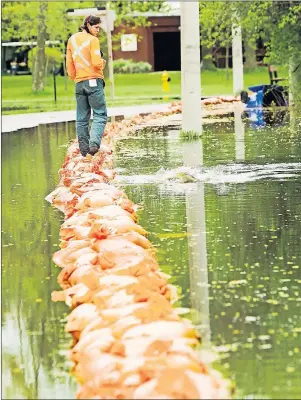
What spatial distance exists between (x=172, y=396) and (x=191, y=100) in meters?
13.9

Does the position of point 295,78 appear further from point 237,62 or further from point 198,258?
point 198,258

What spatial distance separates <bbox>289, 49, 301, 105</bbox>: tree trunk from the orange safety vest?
446 inches

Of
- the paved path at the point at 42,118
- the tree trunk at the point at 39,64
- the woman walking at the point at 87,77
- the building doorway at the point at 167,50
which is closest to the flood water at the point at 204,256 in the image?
the woman walking at the point at 87,77

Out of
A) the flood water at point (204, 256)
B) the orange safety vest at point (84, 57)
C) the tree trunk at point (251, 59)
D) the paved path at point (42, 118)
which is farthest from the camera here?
the tree trunk at point (251, 59)

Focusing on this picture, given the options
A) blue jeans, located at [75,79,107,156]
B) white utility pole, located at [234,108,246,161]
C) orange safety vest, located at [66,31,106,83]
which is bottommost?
white utility pole, located at [234,108,246,161]

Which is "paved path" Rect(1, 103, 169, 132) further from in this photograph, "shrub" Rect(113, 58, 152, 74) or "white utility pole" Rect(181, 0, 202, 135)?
"shrub" Rect(113, 58, 152, 74)

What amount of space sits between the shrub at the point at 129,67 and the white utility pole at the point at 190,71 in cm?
4648

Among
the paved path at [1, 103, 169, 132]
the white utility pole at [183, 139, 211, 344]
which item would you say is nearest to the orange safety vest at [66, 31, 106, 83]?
the white utility pole at [183, 139, 211, 344]

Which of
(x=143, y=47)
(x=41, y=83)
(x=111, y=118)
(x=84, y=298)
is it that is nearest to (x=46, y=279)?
(x=84, y=298)

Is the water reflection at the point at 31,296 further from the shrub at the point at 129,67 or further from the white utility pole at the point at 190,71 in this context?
the shrub at the point at 129,67

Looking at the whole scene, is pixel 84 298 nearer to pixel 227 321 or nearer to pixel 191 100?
pixel 227 321

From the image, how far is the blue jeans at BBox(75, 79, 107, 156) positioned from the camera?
13.6m

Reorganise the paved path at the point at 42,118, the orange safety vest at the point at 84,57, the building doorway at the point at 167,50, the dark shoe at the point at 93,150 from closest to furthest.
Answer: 1. the orange safety vest at the point at 84,57
2. the dark shoe at the point at 93,150
3. the paved path at the point at 42,118
4. the building doorway at the point at 167,50

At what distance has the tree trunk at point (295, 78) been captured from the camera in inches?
972
